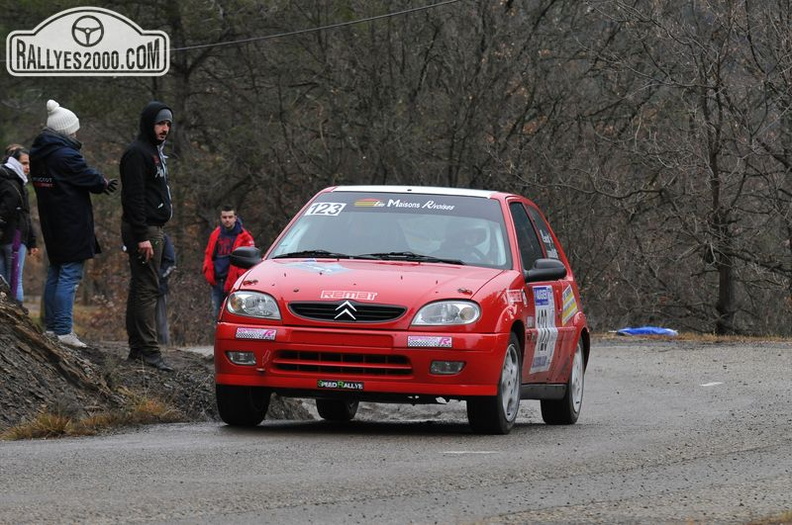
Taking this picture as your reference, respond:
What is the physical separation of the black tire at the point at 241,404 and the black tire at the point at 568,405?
246 centimetres

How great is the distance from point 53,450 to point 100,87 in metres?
26.2

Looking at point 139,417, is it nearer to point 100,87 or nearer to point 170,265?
point 170,265

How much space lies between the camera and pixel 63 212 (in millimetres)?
12508

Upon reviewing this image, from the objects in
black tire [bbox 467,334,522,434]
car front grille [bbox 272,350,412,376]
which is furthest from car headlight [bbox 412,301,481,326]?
black tire [bbox 467,334,522,434]

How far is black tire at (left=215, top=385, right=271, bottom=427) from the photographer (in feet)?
33.5

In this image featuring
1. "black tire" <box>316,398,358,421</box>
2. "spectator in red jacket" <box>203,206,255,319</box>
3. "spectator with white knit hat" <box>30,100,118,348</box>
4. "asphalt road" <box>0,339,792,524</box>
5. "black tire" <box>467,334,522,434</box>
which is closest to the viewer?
"asphalt road" <box>0,339,792,524</box>

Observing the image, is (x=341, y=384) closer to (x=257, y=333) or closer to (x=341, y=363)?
(x=341, y=363)

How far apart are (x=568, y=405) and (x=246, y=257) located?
2.84 m

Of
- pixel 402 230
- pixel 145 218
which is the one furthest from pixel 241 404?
pixel 145 218

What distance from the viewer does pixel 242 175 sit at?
3459 cm

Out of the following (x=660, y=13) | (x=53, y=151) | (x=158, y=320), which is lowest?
(x=158, y=320)

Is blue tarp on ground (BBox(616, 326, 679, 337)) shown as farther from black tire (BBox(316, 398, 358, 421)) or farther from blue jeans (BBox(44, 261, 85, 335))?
blue jeans (BBox(44, 261, 85, 335))

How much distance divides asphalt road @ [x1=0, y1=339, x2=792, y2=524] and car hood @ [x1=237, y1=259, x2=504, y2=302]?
0.87 m

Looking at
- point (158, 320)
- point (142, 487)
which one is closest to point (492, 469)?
point (142, 487)
